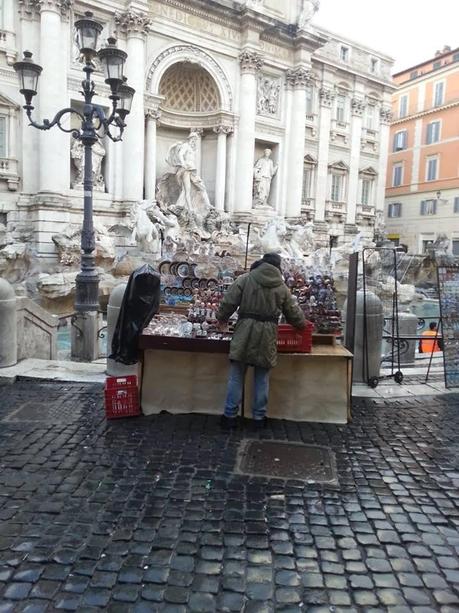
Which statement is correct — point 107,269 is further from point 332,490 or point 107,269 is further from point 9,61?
point 332,490

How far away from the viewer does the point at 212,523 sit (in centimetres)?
306

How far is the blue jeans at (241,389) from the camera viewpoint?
476 centimetres

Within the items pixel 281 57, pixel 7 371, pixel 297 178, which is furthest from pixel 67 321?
pixel 281 57

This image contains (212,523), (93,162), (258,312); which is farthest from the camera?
(93,162)

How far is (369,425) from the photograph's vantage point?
4930 mm

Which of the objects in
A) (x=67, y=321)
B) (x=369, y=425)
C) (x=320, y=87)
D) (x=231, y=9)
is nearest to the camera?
(x=369, y=425)

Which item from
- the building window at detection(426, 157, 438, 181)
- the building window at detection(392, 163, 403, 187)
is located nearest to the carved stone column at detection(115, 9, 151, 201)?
the building window at detection(426, 157, 438, 181)

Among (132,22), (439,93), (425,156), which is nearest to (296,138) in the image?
(132,22)

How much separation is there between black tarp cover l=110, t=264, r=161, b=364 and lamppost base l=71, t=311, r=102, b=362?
113 inches

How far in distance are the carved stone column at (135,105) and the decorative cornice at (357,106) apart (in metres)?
14.2

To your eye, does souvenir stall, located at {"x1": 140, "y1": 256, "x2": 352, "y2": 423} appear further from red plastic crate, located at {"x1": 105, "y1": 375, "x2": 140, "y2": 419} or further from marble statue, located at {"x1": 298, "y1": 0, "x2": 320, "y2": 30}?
marble statue, located at {"x1": 298, "y1": 0, "x2": 320, "y2": 30}

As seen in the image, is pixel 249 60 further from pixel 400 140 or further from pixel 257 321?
pixel 257 321

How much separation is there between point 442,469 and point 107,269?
14828 mm

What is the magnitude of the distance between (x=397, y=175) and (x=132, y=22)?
83.3 ft
